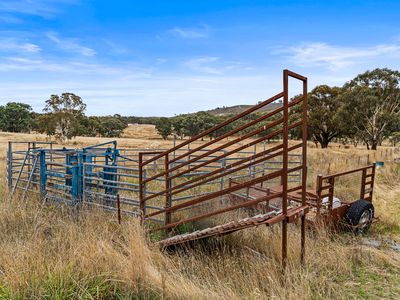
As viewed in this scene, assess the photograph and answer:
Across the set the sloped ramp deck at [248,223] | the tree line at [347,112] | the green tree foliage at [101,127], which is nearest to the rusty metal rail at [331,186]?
the sloped ramp deck at [248,223]

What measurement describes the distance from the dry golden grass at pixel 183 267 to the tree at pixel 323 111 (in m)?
36.1

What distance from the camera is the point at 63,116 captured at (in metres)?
47.4

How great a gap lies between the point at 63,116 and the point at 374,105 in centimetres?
4113

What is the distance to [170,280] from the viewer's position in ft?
11.6

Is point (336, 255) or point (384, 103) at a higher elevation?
point (384, 103)

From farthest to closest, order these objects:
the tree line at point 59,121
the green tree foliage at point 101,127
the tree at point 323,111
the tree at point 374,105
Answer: the green tree foliage at point 101,127, the tree line at point 59,121, the tree at point 323,111, the tree at point 374,105

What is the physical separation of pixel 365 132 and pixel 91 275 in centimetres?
3828

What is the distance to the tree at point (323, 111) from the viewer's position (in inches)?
1548

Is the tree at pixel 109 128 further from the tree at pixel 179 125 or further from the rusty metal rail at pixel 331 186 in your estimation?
the rusty metal rail at pixel 331 186

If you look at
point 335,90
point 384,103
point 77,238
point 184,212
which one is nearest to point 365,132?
point 384,103

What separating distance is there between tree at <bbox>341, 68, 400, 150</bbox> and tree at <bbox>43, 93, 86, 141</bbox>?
37624 mm

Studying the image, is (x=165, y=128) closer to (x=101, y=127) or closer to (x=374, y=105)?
(x=101, y=127)

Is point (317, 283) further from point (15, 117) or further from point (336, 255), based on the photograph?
point (15, 117)

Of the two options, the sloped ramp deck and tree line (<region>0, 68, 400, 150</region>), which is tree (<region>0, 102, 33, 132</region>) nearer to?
tree line (<region>0, 68, 400, 150</region>)
